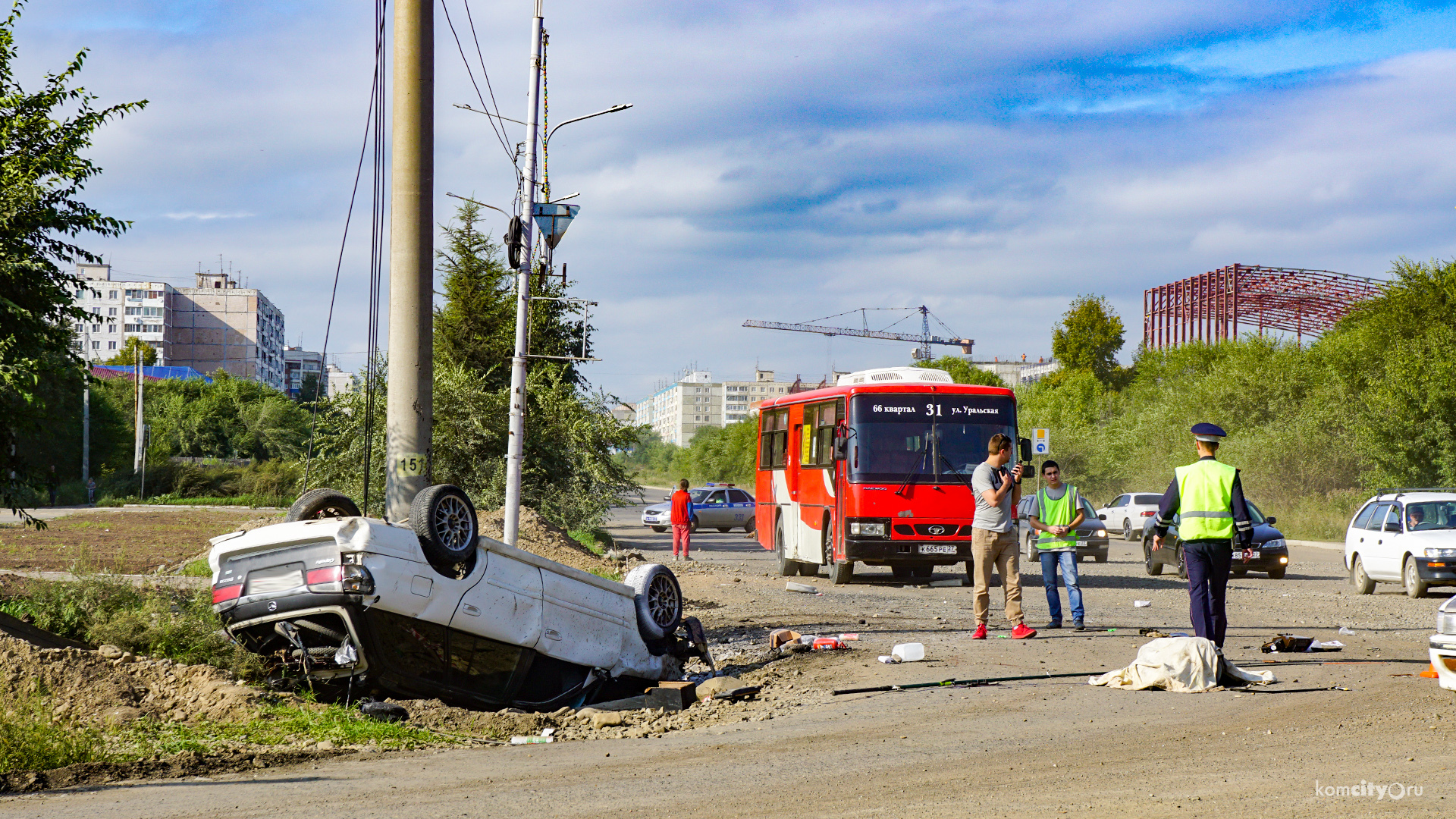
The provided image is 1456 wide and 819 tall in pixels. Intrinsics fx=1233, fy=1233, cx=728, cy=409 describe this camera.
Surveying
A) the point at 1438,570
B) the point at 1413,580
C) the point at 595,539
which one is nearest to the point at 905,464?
the point at 1413,580

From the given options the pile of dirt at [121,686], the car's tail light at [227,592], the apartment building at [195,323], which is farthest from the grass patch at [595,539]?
the apartment building at [195,323]

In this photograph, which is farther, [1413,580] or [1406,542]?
[1406,542]

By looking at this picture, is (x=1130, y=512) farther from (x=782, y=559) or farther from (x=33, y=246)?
(x=33, y=246)

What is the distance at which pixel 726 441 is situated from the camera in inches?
4860

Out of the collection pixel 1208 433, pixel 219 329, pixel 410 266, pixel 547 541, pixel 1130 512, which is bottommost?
pixel 1130 512

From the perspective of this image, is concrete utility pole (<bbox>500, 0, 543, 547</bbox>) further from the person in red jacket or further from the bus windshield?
the person in red jacket

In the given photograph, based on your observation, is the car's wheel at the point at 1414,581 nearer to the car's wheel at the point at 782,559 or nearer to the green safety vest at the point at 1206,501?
the car's wheel at the point at 782,559

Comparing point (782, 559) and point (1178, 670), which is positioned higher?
point (1178, 670)

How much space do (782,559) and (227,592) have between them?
15.6 metres

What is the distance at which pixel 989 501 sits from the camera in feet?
40.1

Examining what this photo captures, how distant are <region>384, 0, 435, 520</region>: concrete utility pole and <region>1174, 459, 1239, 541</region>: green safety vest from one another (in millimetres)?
6213

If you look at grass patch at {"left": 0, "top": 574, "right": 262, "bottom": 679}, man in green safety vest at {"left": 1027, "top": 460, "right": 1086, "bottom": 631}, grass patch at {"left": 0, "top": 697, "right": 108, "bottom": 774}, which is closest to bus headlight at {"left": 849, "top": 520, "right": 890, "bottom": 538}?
man in green safety vest at {"left": 1027, "top": 460, "right": 1086, "bottom": 631}

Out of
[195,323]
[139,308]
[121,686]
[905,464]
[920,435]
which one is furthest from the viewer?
[195,323]

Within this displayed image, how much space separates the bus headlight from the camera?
62.5 ft
